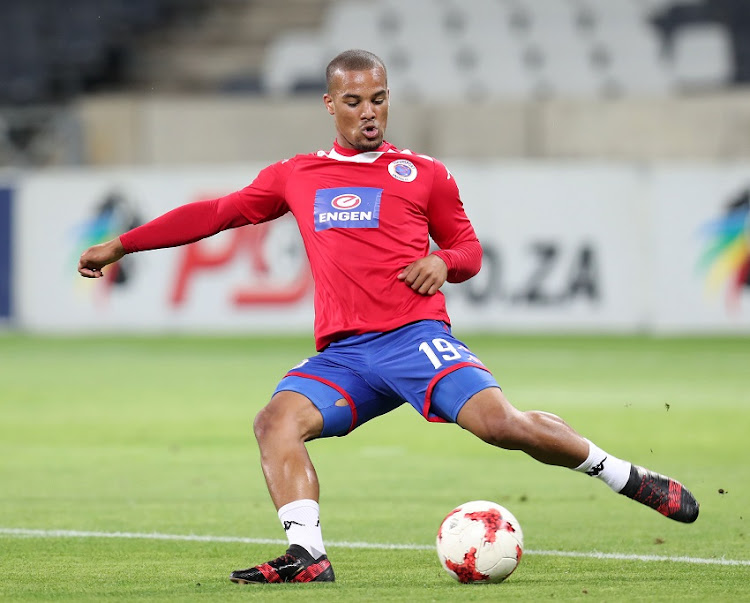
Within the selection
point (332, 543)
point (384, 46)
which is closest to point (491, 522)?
point (332, 543)

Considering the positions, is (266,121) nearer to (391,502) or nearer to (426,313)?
(391,502)

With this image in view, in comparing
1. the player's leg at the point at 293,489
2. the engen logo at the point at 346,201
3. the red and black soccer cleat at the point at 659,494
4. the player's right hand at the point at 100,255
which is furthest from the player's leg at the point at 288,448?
the red and black soccer cleat at the point at 659,494

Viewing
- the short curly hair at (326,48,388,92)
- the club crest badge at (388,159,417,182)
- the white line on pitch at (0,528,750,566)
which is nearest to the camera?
the short curly hair at (326,48,388,92)

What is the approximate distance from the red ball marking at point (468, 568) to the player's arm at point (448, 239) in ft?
3.43

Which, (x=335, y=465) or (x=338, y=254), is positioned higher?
(x=338, y=254)

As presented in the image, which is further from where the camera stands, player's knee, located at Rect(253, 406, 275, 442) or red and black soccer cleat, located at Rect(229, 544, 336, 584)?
player's knee, located at Rect(253, 406, 275, 442)

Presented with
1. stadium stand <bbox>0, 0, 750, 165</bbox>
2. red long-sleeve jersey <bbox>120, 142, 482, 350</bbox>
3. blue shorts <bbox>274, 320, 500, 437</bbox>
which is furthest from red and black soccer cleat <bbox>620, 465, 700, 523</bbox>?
stadium stand <bbox>0, 0, 750, 165</bbox>

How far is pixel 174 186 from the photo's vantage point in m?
22.8

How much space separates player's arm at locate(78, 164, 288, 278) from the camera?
6270 mm

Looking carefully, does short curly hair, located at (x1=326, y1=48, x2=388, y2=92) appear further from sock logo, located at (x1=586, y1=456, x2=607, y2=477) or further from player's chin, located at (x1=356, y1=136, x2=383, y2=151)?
sock logo, located at (x1=586, y1=456, x2=607, y2=477)

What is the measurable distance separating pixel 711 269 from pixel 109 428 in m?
11.2

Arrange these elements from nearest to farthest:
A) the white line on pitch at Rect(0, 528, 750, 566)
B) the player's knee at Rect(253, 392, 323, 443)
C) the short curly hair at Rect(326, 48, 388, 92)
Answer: the player's knee at Rect(253, 392, 323, 443), the short curly hair at Rect(326, 48, 388, 92), the white line on pitch at Rect(0, 528, 750, 566)

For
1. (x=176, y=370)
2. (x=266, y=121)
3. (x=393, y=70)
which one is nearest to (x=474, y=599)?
(x=176, y=370)

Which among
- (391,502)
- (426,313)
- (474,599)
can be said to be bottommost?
(391,502)
